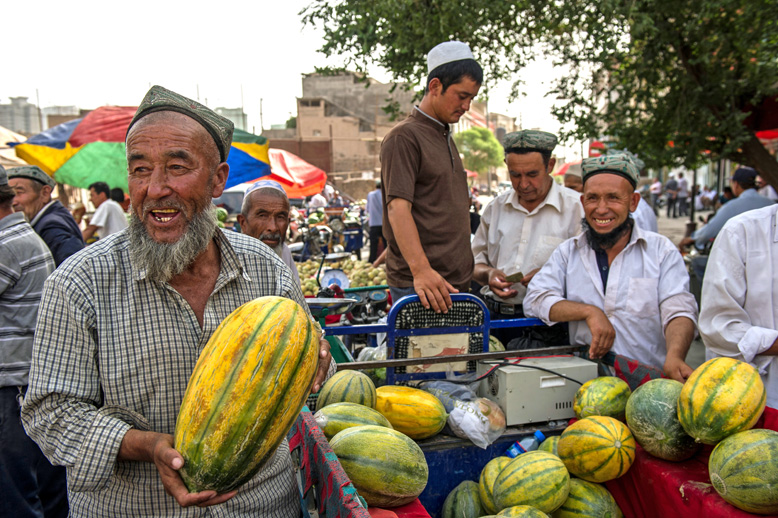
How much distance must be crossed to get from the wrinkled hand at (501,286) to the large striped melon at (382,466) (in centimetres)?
191

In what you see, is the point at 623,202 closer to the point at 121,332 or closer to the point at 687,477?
the point at 687,477

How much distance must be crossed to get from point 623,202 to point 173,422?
2.72m

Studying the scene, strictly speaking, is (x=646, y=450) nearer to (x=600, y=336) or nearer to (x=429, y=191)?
(x=600, y=336)

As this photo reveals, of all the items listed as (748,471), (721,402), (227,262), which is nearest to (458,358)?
(721,402)

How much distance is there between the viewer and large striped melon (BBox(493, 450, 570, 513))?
222 centimetres

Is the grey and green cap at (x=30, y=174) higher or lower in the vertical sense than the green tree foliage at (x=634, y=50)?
lower

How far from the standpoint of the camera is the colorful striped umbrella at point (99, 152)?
9.45 metres

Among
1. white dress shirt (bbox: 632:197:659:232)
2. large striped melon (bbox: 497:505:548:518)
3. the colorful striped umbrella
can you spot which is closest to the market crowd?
large striped melon (bbox: 497:505:548:518)

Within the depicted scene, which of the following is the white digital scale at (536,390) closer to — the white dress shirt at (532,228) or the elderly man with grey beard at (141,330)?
the white dress shirt at (532,228)

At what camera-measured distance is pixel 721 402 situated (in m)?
2.12

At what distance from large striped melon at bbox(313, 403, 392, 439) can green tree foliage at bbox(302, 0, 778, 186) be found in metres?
4.91

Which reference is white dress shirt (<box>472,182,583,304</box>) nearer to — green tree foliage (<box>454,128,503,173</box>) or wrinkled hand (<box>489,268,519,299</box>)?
wrinkled hand (<box>489,268,519,299</box>)

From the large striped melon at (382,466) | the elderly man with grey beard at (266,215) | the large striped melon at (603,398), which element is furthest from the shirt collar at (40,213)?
the large striped melon at (603,398)

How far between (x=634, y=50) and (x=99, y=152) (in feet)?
28.8
